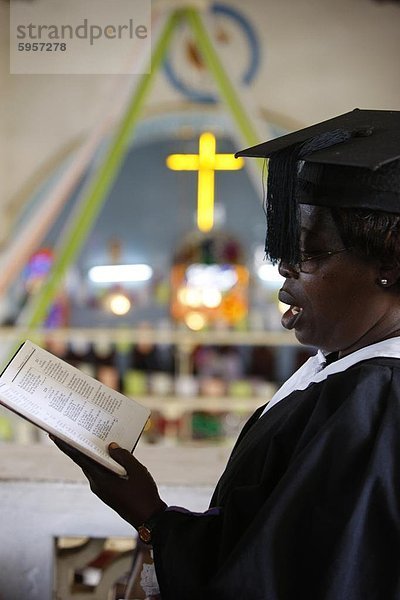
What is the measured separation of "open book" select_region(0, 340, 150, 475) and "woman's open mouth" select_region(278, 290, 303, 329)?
210 mm

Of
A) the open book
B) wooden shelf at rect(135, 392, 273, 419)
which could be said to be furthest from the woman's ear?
wooden shelf at rect(135, 392, 273, 419)

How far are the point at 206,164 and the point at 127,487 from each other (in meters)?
3.91

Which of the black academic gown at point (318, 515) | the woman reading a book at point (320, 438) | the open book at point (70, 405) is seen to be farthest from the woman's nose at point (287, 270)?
the open book at point (70, 405)

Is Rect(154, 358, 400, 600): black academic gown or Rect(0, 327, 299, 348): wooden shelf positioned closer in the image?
Result: Rect(154, 358, 400, 600): black academic gown

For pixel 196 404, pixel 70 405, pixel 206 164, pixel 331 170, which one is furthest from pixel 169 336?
pixel 331 170

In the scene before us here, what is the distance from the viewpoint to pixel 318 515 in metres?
0.77

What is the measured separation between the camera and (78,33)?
1556 mm

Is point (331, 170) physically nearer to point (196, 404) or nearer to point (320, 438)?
point (320, 438)

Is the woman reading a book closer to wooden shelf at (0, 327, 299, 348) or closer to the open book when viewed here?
the open book

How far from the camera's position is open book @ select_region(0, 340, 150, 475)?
0.87 meters

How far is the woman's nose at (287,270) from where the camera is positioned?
0.87 meters

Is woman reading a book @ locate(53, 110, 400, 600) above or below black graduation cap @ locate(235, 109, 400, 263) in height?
below

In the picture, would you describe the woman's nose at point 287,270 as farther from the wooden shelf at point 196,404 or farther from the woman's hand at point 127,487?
the wooden shelf at point 196,404

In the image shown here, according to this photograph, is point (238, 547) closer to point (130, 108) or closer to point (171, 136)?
point (130, 108)
